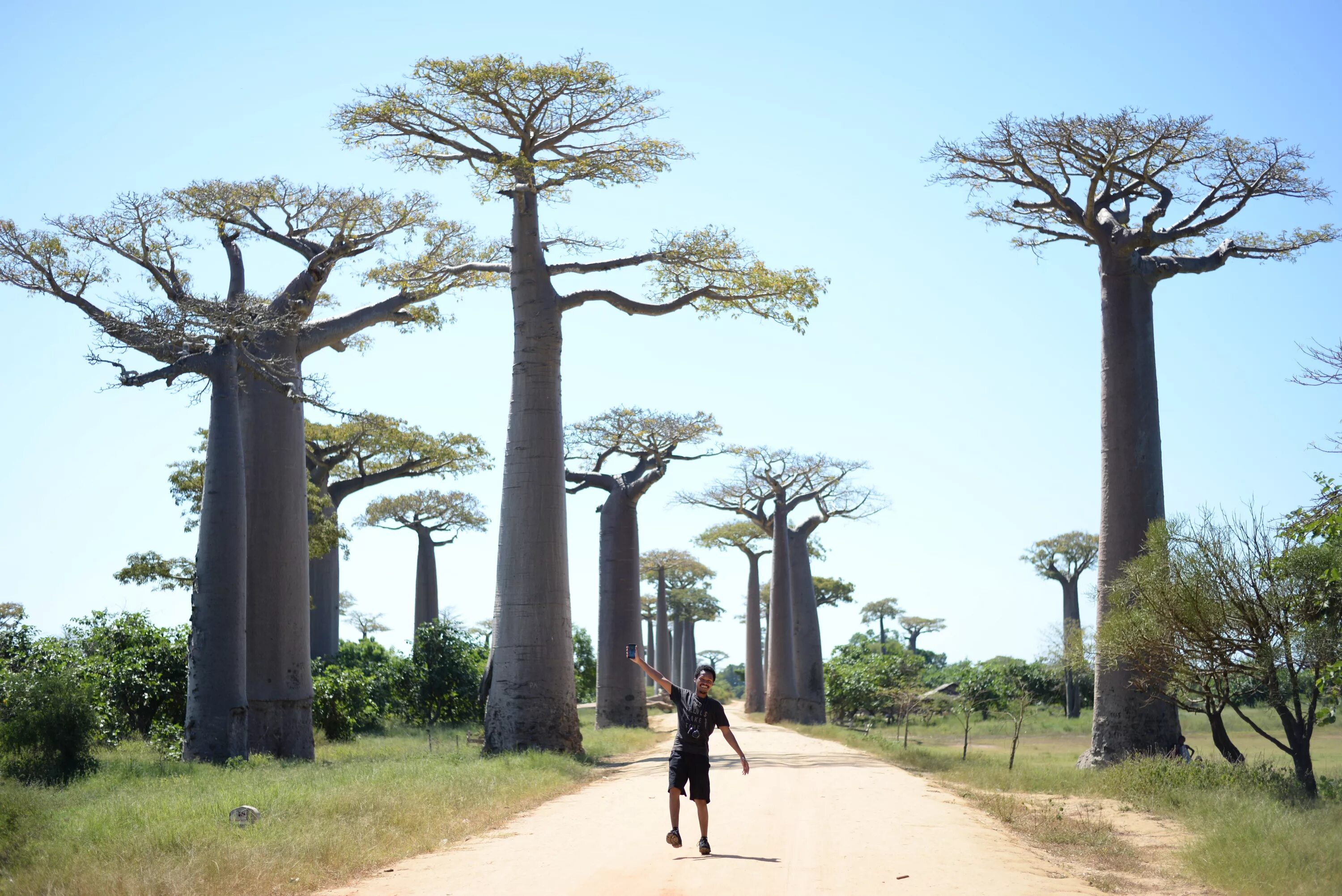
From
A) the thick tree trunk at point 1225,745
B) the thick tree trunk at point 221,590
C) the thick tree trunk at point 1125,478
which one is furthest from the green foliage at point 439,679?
the thick tree trunk at point 1225,745

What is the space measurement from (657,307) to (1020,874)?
11.6m

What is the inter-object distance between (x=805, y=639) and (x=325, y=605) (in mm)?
12731

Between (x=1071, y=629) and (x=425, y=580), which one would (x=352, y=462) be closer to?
(x=425, y=580)

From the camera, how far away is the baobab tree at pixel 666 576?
44438 millimetres

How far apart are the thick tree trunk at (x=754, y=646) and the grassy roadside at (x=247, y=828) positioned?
25529 millimetres

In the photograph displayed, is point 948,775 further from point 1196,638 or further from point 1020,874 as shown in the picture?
point 1020,874

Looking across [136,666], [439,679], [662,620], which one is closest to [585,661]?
[662,620]

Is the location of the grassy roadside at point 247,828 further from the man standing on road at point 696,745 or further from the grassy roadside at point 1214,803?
the grassy roadside at point 1214,803

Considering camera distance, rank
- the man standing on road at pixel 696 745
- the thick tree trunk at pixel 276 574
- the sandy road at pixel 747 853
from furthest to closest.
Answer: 1. the thick tree trunk at pixel 276 574
2. the man standing on road at pixel 696 745
3. the sandy road at pixel 747 853

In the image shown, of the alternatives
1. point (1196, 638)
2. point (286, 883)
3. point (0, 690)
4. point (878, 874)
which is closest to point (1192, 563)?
point (1196, 638)

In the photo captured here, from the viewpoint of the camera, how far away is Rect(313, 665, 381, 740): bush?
1775cm

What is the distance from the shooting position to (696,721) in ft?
22.8

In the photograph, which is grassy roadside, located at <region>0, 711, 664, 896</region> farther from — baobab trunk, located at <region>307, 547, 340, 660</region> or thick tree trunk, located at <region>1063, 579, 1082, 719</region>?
thick tree trunk, located at <region>1063, 579, 1082, 719</region>

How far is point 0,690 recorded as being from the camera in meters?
10.8
